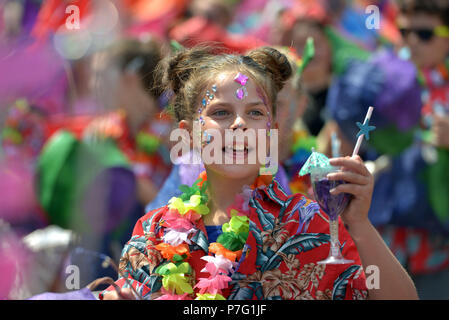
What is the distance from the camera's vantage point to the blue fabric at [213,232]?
2.75 meters

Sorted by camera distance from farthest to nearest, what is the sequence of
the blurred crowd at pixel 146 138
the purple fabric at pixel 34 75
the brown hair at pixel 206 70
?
the purple fabric at pixel 34 75, the blurred crowd at pixel 146 138, the brown hair at pixel 206 70

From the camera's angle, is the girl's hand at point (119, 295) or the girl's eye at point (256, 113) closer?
the girl's hand at point (119, 295)

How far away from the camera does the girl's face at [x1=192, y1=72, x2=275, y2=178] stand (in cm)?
266

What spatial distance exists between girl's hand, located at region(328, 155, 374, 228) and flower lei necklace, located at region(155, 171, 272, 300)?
0.45m

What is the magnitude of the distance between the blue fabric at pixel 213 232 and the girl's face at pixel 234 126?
195 mm

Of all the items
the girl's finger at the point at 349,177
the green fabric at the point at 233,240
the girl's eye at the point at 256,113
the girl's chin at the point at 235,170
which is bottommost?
the green fabric at the point at 233,240

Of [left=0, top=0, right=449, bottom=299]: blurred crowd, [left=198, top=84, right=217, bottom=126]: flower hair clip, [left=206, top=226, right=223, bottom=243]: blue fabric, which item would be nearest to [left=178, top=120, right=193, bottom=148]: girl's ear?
[left=198, top=84, right=217, bottom=126]: flower hair clip

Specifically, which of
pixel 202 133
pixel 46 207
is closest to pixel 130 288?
pixel 202 133

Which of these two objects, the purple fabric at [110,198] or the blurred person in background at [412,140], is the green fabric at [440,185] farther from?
the purple fabric at [110,198]

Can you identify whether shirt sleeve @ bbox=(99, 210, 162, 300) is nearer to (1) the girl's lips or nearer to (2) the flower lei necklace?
(2) the flower lei necklace

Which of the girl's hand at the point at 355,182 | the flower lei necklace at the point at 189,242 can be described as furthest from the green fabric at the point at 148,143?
the girl's hand at the point at 355,182

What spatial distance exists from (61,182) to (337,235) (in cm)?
319

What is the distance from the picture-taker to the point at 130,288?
2525 millimetres
